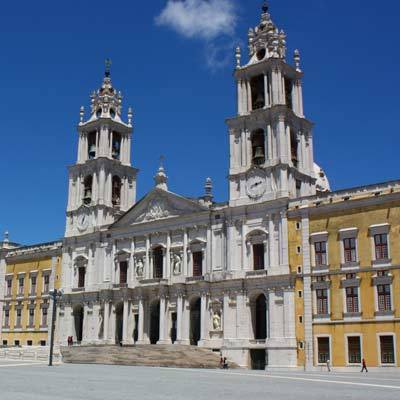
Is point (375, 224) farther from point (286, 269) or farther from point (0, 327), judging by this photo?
point (0, 327)

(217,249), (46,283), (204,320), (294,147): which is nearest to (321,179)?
(294,147)

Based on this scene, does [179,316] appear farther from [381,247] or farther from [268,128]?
[381,247]

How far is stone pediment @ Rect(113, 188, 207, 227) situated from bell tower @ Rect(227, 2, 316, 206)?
501 centimetres

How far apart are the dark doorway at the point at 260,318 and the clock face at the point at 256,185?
832cm

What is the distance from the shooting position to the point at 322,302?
145 feet

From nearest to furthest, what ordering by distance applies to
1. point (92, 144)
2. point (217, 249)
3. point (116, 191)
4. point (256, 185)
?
point (256, 185)
point (217, 249)
point (116, 191)
point (92, 144)

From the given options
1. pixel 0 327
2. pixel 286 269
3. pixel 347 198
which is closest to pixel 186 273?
pixel 286 269

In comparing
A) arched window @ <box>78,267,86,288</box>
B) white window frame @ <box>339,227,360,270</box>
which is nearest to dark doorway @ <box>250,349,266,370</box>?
white window frame @ <box>339,227,360,270</box>

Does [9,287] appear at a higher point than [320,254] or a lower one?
lower

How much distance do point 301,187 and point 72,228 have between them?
86.6ft

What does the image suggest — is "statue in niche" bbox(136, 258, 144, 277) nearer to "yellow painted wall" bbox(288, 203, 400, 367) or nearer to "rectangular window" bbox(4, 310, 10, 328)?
"yellow painted wall" bbox(288, 203, 400, 367)

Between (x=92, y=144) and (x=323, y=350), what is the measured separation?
3539 cm

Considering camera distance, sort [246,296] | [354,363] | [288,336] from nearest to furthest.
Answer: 1. [354,363]
2. [288,336]
3. [246,296]

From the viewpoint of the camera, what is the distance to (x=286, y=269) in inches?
1825
